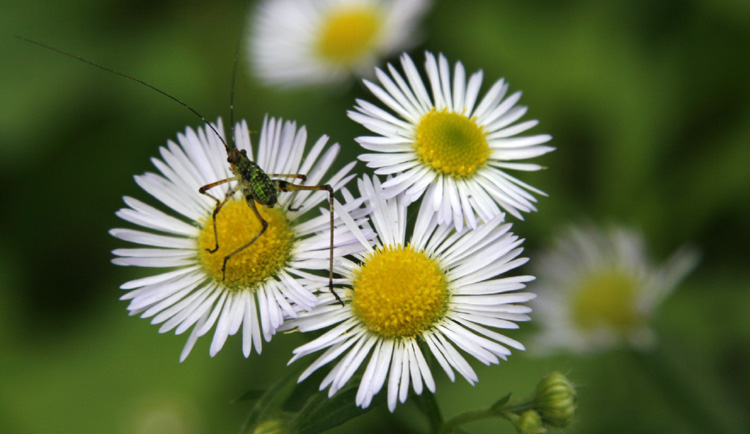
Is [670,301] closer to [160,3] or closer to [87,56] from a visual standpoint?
[160,3]

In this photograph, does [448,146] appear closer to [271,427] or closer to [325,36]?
[271,427]

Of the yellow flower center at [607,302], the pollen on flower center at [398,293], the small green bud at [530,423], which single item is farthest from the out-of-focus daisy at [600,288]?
the pollen on flower center at [398,293]

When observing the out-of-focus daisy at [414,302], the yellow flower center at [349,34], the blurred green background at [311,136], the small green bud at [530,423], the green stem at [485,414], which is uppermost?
the yellow flower center at [349,34]

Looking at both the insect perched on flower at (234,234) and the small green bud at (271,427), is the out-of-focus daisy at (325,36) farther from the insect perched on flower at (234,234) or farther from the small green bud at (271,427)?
the small green bud at (271,427)

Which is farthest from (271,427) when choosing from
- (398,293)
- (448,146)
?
(448,146)

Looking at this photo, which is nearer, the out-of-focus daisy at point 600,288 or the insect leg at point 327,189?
the insect leg at point 327,189
